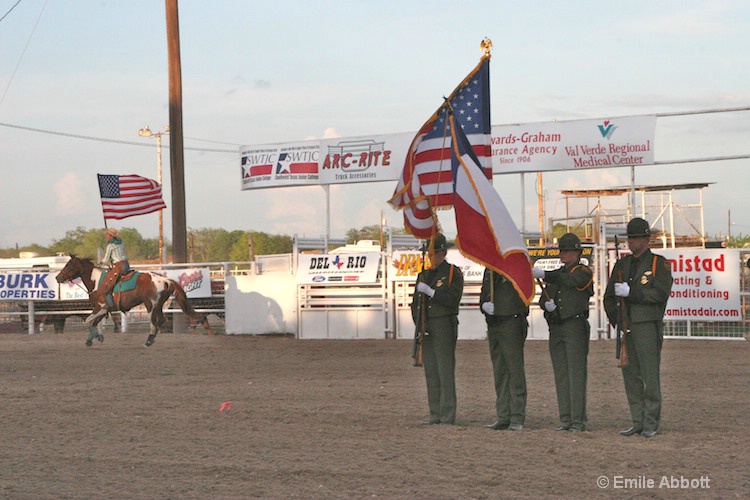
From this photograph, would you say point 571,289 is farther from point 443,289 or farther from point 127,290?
point 127,290

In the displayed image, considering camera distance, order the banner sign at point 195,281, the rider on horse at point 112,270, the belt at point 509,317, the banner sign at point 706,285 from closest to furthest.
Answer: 1. the belt at point 509,317
2. the banner sign at point 706,285
3. the rider on horse at point 112,270
4. the banner sign at point 195,281

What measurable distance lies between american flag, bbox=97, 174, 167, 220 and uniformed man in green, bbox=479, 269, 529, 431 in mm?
19692

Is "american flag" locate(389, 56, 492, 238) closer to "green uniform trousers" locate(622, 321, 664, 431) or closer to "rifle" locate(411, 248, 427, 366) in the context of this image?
"rifle" locate(411, 248, 427, 366)

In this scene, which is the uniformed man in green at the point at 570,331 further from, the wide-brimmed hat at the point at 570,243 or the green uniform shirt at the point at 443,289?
the green uniform shirt at the point at 443,289

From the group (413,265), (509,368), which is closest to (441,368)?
(509,368)

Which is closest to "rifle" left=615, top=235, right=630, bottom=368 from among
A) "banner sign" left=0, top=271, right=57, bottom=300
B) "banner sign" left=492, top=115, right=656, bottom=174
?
"banner sign" left=492, top=115, right=656, bottom=174

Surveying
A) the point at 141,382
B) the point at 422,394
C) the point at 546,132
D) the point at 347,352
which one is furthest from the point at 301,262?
the point at 422,394

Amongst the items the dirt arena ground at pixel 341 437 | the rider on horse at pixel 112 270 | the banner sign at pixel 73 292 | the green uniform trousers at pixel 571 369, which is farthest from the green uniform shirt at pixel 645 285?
the banner sign at pixel 73 292

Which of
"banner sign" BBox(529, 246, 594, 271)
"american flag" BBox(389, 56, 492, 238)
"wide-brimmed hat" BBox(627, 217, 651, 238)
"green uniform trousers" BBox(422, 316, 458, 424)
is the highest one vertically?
"american flag" BBox(389, 56, 492, 238)

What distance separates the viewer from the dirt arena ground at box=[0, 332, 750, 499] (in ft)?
26.8

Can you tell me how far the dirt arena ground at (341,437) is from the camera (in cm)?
816

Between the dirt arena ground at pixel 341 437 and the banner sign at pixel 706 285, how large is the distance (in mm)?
3199

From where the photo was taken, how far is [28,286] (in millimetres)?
30281

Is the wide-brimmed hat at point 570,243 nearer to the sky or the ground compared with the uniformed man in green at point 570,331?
nearer to the sky
